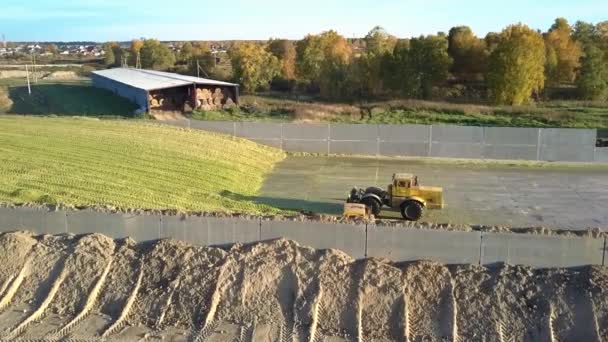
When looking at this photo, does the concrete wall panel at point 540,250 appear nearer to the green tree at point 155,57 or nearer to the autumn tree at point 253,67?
the autumn tree at point 253,67

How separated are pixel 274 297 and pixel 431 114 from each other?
36724mm

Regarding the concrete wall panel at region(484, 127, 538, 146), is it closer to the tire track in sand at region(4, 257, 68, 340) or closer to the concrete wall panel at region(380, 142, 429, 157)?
the concrete wall panel at region(380, 142, 429, 157)

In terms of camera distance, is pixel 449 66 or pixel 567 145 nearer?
pixel 567 145

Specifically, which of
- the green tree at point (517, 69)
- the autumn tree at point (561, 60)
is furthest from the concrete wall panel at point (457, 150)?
the autumn tree at point (561, 60)

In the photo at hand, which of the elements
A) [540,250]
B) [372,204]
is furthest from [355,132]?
[540,250]

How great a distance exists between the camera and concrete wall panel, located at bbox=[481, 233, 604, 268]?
12977mm

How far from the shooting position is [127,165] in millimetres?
23281

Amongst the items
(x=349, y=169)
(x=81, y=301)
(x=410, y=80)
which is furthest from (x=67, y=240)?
(x=410, y=80)

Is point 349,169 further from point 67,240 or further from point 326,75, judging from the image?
point 326,75

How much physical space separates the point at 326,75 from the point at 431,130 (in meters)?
34.0

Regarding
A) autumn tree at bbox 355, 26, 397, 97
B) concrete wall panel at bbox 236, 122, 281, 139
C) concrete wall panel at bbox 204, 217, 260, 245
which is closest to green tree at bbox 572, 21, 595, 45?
autumn tree at bbox 355, 26, 397, 97

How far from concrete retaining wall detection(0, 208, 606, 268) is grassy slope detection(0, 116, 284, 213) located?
9.77 ft

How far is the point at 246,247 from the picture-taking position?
46.1 feet

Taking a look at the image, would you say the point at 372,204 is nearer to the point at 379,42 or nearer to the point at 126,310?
the point at 126,310
